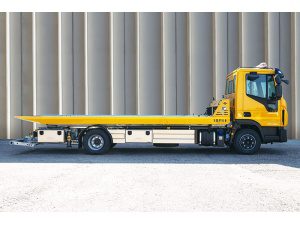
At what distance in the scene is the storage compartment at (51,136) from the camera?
9.81 meters

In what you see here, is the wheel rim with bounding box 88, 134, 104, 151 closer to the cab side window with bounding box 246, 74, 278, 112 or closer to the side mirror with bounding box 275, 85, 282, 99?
the cab side window with bounding box 246, 74, 278, 112

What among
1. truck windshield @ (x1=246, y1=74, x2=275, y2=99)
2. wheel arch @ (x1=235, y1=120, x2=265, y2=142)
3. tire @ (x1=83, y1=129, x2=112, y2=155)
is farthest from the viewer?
tire @ (x1=83, y1=129, x2=112, y2=155)

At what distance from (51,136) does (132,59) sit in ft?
18.1

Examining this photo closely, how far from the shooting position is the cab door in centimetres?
946

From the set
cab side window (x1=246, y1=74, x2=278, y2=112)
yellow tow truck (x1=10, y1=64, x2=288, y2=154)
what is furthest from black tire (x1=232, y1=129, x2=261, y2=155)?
cab side window (x1=246, y1=74, x2=278, y2=112)

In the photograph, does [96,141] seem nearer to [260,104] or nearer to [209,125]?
[209,125]

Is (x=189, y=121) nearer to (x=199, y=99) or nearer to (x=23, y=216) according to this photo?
(x=199, y=99)

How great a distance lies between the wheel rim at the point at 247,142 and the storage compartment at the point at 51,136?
17.3ft

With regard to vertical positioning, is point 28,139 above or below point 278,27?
below

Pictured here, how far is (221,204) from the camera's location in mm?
4297

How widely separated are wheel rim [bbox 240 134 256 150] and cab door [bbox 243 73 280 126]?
506 mm

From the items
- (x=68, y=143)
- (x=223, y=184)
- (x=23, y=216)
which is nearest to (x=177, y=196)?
(x=223, y=184)

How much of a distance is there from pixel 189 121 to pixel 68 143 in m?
3.66

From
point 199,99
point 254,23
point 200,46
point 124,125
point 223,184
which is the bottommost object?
point 223,184
